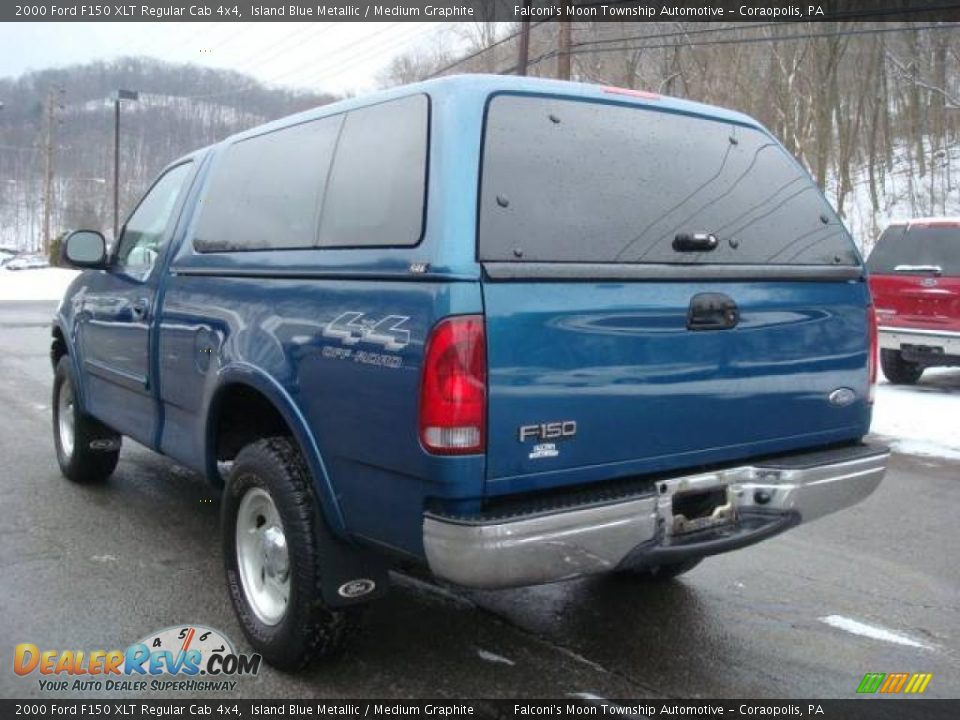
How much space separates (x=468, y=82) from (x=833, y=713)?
8.12 ft

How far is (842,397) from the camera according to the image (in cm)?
355

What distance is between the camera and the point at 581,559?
277 cm

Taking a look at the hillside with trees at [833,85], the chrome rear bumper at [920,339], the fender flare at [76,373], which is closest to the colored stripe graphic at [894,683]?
the fender flare at [76,373]

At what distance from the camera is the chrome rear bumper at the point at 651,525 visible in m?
2.64

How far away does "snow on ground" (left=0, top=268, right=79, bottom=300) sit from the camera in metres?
31.2

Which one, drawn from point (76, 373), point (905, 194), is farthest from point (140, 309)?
point (905, 194)

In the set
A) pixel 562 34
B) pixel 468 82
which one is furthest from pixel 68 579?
pixel 562 34

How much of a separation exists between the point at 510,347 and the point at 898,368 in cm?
978

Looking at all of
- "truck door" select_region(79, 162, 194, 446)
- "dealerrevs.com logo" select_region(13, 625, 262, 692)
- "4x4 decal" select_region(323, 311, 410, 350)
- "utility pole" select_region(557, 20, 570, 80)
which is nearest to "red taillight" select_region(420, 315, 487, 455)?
"4x4 decal" select_region(323, 311, 410, 350)

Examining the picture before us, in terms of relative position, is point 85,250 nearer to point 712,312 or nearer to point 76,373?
point 76,373

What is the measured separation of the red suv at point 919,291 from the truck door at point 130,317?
331 inches

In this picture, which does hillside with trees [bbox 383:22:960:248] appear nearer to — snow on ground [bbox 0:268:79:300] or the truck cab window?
snow on ground [bbox 0:268:79:300]

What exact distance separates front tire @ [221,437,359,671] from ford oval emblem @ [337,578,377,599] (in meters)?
0.10

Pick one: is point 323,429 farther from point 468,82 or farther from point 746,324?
point 746,324
